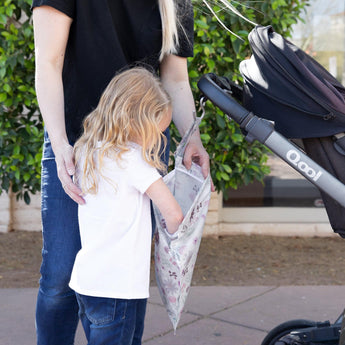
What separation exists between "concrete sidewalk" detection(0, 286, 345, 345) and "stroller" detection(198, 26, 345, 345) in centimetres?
123

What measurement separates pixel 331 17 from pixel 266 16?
158cm

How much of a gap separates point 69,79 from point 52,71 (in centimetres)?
15

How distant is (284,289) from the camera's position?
154 inches

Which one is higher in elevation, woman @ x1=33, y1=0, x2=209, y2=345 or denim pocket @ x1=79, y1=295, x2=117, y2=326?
woman @ x1=33, y1=0, x2=209, y2=345

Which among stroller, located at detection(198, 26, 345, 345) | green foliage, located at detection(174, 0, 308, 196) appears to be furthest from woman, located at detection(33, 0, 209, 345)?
green foliage, located at detection(174, 0, 308, 196)

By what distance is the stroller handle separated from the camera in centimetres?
190

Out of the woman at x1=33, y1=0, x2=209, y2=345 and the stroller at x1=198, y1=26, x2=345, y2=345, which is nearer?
the stroller at x1=198, y1=26, x2=345, y2=345

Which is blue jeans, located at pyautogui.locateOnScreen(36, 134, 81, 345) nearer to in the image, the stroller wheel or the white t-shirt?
the white t-shirt

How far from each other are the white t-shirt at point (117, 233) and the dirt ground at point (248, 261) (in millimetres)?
2239

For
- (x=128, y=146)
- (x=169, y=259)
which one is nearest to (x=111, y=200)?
(x=128, y=146)

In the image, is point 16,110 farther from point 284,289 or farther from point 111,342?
point 111,342

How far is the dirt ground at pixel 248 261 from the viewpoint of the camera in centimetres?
418

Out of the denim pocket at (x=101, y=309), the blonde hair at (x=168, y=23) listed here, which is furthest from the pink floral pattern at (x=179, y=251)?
the blonde hair at (x=168, y=23)

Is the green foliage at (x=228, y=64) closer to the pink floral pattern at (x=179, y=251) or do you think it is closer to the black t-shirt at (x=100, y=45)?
the black t-shirt at (x=100, y=45)
